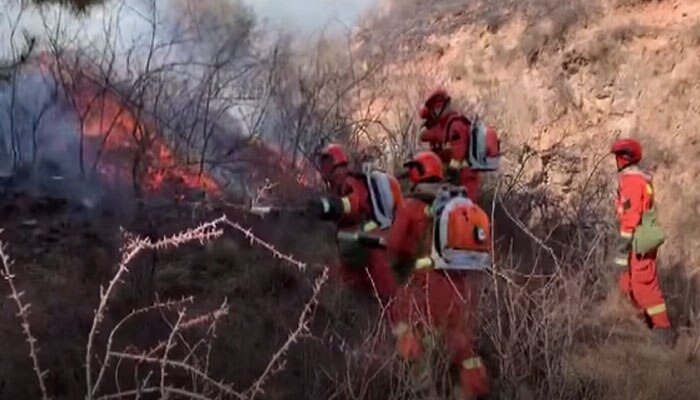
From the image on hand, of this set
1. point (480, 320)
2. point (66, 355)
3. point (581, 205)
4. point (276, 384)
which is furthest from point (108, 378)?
point (581, 205)

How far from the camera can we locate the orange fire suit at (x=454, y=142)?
8.05 meters

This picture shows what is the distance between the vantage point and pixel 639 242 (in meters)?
7.03

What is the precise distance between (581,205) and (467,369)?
4.96 meters

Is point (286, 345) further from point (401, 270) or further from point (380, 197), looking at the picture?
point (380, 197)

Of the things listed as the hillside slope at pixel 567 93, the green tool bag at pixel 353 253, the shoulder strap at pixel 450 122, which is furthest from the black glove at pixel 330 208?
the hillside slope at pixel 567 93

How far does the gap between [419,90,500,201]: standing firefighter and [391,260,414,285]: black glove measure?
1558 millimetres

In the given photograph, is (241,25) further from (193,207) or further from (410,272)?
(410,272)

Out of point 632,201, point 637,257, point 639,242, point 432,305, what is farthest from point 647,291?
point 432,305

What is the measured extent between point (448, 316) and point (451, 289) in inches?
7.2

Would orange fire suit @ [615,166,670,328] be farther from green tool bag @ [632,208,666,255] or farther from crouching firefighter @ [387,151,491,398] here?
crouching firefighter @ [387,151,491,398]

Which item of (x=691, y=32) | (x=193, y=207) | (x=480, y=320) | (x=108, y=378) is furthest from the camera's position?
(x=691, y=32)

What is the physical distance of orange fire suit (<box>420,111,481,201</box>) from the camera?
8047 millimetres

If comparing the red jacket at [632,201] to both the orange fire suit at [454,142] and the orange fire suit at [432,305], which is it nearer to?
the orange fire suit at [454,142]

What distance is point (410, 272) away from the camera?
5863mm
